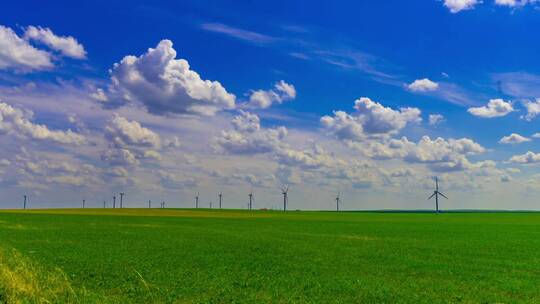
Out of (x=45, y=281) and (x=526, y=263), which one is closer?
(x=45, y=281)

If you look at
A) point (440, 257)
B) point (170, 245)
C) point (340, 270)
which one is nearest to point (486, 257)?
point (440, 257)

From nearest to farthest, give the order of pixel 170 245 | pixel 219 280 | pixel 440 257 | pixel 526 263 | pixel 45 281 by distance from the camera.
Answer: pixel 45 281 < pixel 219 280 < pixel 526 263 < pixel 440 257 < pixel 170 245

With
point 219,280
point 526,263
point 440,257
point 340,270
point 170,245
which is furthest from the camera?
point 170,245

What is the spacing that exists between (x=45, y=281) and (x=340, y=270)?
18031 mm

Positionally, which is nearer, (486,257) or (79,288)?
(79,288)

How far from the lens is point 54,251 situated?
1574 inches

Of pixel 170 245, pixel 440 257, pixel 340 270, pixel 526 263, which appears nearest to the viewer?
pixel 340 270

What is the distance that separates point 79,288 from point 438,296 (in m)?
17.2

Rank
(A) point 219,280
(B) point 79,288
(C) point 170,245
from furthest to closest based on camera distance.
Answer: (C) point 170,245
(A) point 219,280
(B) point 79,288

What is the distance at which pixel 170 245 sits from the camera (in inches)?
1885

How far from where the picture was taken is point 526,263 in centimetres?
3866

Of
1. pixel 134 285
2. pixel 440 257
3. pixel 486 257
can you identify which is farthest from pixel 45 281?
pixel 486 257

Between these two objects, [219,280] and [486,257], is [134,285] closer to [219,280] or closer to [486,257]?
[219,280]

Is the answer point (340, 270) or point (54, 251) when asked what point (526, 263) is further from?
point (54, 251)
